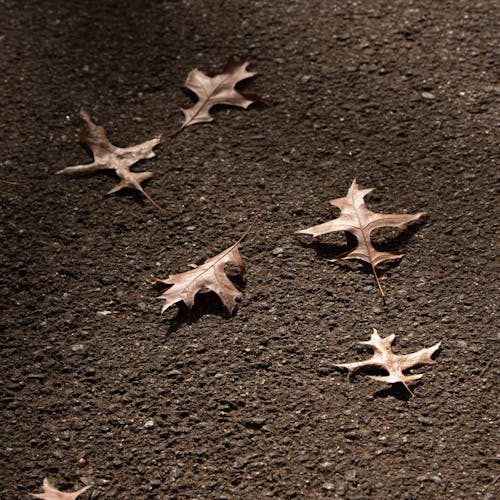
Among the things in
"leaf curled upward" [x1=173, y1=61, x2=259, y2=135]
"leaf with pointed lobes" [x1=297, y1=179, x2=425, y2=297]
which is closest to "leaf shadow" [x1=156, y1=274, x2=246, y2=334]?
"leaf with pointed lobes" [x1=297, y1=179, x2=425, y2=297]

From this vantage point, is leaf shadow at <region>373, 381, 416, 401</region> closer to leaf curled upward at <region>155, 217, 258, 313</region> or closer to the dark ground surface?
the dark ground surface

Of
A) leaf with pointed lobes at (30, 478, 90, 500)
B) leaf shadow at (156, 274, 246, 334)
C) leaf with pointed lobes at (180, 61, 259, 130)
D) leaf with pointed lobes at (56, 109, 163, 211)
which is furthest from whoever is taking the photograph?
leaf with pointed lobes at (180, 61, 259, 130)

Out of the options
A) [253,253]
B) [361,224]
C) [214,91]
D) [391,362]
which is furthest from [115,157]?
[391,362]

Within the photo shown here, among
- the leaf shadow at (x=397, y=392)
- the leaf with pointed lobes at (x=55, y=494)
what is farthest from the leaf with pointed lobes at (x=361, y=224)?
the leaf with pointed lobes at (x=55, y=494)

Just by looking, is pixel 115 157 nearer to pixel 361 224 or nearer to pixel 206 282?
pixel 206 282

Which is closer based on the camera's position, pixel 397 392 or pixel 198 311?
pixel 397 392

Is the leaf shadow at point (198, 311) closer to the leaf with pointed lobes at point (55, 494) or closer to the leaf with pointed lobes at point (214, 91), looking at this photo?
the leaf with pointed lobes at point (55, 494)
